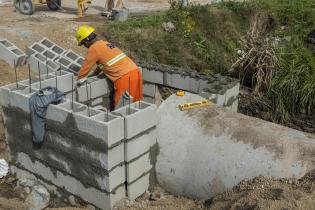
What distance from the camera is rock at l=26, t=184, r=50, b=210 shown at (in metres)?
5.67

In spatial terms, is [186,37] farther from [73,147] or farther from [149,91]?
[73,147]

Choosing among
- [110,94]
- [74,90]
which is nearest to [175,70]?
[110,94]

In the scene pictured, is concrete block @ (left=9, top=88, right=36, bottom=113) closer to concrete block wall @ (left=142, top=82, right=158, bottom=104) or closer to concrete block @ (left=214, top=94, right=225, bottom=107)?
concrete block @ (left=214, top=94, right=225, bottom=107)

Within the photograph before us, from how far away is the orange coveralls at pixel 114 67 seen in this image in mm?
6531

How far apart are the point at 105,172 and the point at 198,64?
23.8 ft

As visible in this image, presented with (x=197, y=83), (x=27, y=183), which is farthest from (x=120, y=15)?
(x=27, y=183)

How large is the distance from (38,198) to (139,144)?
1.70 meters

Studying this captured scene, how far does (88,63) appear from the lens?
655 cm

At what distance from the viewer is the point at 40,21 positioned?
12.5 meters

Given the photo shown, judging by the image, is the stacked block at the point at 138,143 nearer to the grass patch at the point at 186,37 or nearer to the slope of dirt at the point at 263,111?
the slope of dirt at the point at 263,111

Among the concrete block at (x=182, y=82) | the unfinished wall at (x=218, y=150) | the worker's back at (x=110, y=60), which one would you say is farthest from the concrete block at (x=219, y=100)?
the worker's back at (x=110, y=60)

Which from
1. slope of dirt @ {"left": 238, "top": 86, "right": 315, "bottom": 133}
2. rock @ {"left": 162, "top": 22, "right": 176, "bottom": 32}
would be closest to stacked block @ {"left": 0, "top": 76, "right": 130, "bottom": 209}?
slope of dirt @ {"left": 238, "top": 86, "right": 315, "bottom": 133}

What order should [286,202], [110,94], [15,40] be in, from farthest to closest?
[15,40] < [110,94] < [286,202]

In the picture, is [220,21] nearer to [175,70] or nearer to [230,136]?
[175,70]
